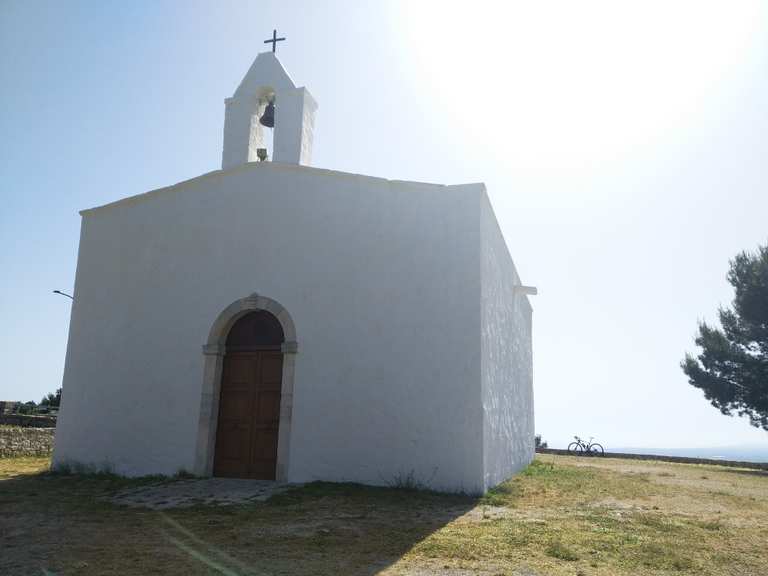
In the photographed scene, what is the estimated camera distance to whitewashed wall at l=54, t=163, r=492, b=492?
8805 mm

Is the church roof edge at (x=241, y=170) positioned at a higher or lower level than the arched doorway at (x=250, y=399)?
higher

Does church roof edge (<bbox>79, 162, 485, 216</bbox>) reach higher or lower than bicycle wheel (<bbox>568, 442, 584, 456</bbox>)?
higher

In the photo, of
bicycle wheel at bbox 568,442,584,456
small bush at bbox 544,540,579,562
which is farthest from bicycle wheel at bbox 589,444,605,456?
small bush at bbox 544,540,579,562

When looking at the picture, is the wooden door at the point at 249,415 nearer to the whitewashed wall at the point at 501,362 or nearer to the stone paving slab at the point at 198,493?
the stone paving slab at the point at 198,493

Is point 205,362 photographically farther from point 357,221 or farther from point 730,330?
point 730,330

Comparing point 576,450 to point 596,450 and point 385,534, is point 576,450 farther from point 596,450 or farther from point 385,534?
point 385,534

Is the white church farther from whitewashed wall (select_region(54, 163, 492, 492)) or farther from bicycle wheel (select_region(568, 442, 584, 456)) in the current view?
bicycle wheel (select_region(568, 442, 584, 456))

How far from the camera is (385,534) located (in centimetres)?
581

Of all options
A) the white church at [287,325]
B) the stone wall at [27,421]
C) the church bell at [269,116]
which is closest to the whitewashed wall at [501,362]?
the white church at [287,325]

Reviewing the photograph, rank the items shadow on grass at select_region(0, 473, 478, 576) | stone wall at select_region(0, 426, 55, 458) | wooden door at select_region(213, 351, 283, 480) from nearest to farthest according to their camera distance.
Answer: shadow on grass at select_region(0, 473, 478, 576), wooden door at select_region(213, 351, 283, 480), stone wall at select_region(0, 426, 55, 458)

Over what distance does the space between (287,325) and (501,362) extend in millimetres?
4026

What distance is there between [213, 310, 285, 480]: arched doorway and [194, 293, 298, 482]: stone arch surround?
0.38ft

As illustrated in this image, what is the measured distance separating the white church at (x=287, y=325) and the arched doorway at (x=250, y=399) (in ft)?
0.08

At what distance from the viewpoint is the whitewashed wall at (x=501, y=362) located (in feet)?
30.4
